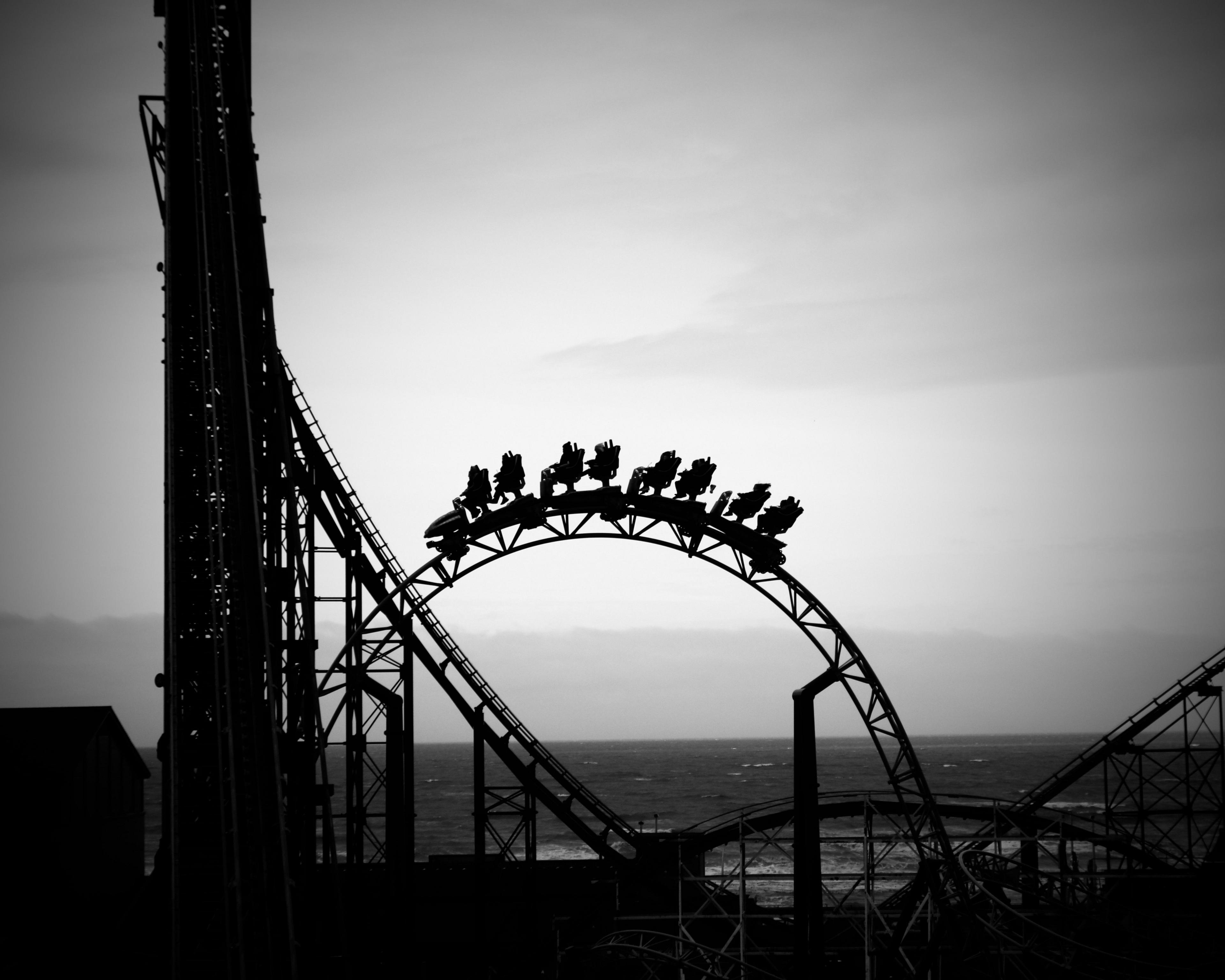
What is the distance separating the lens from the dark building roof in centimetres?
2662

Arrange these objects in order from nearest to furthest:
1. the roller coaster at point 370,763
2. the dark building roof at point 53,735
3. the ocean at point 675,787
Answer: the roller coaster at point 370,763
the dark building roof at point 53,735
the ocean at point 675,787

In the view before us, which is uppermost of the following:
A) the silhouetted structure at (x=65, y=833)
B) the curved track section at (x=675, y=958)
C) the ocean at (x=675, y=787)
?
the silhouetted structure at (x=65, y=833)

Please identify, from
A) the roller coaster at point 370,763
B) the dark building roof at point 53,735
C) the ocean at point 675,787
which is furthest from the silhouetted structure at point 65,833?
the ocean at point 675,787

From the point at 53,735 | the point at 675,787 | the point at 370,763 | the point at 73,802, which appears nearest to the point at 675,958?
the point at 370,763

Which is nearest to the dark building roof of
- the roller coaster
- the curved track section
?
the roller coaster

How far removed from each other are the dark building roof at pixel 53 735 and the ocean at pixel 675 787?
17.9 metres

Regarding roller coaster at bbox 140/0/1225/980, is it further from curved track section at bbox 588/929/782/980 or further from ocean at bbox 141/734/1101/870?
ocean at bbox 141/734/1101/870

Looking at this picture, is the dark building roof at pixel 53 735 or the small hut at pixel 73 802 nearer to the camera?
the small hut at pixel 73 802

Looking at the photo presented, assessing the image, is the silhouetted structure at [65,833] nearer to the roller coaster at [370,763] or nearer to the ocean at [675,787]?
the roller coaster at [370,763]

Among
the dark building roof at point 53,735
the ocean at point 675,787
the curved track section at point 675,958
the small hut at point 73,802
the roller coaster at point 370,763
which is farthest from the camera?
the ocean at point 675,787

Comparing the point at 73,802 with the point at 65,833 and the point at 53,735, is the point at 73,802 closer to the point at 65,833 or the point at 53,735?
the point at 65,833

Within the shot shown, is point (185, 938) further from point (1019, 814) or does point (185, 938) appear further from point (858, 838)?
point (1019, 814)

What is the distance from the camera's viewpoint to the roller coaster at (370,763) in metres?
16.5

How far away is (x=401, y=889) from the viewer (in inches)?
977
